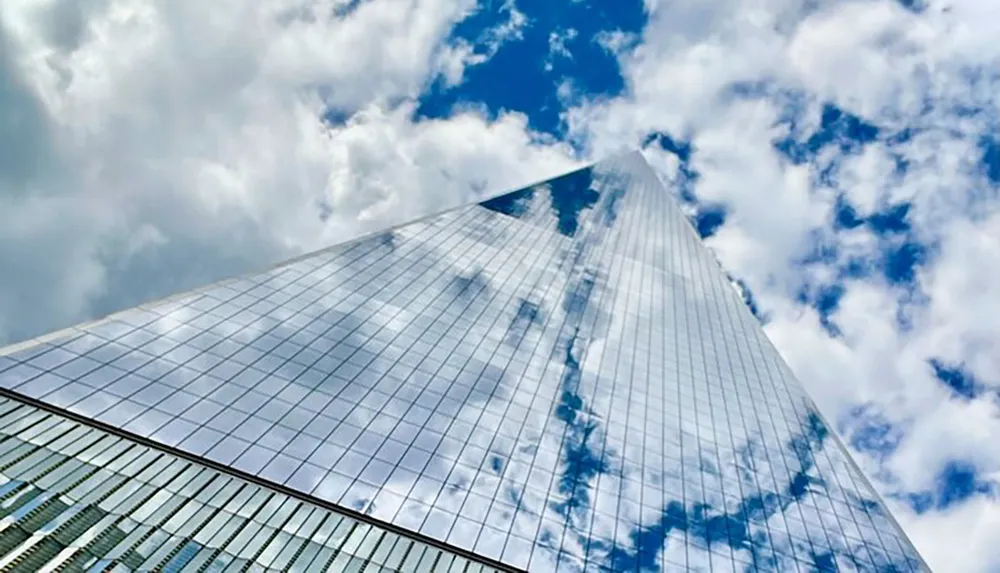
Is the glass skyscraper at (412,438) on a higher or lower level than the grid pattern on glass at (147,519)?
higher

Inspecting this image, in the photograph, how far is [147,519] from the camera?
28.2m

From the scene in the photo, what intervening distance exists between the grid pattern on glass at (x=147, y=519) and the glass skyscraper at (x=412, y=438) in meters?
0.12

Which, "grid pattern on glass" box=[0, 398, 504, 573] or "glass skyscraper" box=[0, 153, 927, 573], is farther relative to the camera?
"glass skyscraper" box=[0, 153, 927, 573]

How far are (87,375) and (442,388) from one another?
22160 millimetres

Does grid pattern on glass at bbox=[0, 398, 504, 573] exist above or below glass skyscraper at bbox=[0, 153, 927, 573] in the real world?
below

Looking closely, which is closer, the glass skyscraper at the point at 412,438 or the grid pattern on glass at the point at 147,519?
the grid pattern on glass at the point at 147,519

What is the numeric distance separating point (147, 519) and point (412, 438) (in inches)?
692

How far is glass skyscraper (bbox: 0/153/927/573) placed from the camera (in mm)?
30172

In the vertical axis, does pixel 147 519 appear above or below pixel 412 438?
below

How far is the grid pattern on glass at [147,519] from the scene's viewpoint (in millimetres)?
25281

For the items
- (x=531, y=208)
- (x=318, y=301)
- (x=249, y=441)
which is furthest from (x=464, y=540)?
(x=531, y=208)

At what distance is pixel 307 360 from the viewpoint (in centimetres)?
4697

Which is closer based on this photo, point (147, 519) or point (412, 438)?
point (147, 519)

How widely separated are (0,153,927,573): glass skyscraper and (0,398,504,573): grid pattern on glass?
12 centimetres
